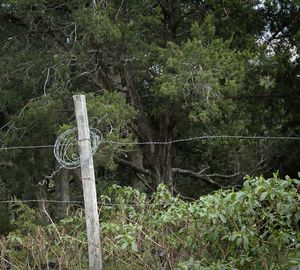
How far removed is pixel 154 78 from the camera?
10914 millimetres

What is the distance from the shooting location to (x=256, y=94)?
12.7m

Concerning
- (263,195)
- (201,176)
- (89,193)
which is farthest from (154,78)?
(263,195)

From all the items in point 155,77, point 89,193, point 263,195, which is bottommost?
point 263,195

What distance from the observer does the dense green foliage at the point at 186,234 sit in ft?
12.7

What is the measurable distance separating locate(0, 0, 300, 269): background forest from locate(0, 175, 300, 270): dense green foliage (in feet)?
11.9

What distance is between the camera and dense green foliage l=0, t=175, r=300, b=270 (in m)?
3.88

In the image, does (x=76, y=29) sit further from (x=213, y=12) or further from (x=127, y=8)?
(x=213, y=12)

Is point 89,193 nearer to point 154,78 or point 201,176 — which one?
point 154,78

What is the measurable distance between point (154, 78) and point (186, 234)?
22.3 ft

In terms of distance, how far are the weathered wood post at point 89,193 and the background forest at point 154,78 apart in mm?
3928

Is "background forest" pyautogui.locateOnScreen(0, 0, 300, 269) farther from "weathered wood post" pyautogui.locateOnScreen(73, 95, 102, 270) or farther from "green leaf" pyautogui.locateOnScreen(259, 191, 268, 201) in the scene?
"green leaf" pyautogui.locateOnScreen(259, 191, 268, 201)

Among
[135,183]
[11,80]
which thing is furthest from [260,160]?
[11,80]

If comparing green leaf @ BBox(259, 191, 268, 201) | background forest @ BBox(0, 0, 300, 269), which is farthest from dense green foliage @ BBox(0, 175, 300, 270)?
background forest @ BBox(0, 0, 300, 269)

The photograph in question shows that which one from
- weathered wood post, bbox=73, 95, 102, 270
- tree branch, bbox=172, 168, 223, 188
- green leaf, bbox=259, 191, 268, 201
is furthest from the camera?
tree branch, bbox=172, 168, 223, 188
